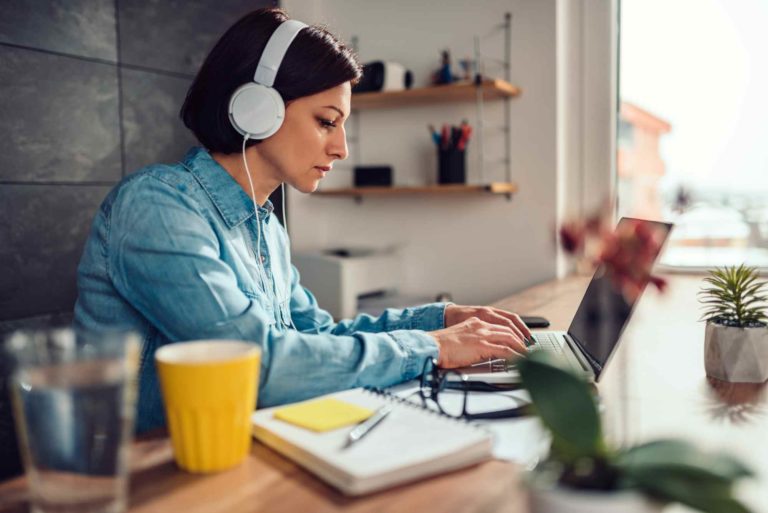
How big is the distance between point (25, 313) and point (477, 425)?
1.51 meters

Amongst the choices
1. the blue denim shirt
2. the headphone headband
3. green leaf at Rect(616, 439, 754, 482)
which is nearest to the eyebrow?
the headphone headband

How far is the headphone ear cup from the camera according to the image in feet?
3.58

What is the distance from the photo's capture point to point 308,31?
3.68 feet

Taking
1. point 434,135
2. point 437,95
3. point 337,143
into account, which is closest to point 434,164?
point 434,135

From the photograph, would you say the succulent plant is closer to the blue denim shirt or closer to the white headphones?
the blue denim shirt

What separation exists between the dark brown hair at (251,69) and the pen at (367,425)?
61 cm

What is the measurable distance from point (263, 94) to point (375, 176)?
3.99 ft

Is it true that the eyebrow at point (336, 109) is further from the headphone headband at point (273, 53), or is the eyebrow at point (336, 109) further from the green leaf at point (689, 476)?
the green leaf at point (689, 476)

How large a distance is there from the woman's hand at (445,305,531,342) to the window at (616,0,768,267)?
1002 millimetres

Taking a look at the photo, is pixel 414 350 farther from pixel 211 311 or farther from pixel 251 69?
pixel 251 69

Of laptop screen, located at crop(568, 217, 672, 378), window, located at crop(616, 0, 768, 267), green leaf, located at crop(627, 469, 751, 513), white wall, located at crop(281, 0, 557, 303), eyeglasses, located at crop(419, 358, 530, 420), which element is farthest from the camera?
white wall, located at crop(281, 0, 557, 303)

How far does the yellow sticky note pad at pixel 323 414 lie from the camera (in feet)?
2.28

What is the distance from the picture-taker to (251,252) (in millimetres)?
1146

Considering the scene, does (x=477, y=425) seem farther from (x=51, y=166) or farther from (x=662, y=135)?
(x=662, y=135)
